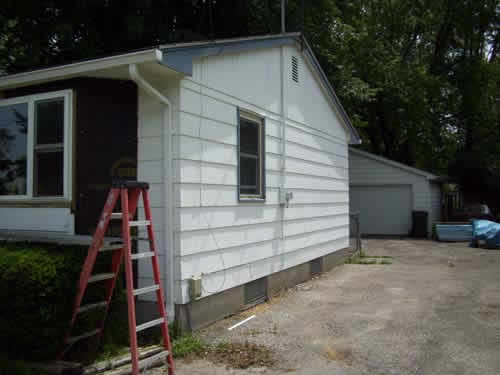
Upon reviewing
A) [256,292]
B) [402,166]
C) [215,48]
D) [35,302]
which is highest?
[215,48]

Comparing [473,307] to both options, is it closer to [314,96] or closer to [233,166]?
[233,166]

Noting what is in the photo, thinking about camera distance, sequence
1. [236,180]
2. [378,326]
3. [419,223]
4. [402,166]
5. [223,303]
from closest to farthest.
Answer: [378,326], [223,303], [236,180], [419,223], [402,166]

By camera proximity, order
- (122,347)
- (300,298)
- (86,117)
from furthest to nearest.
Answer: (300,298)
(86,117)
(122,347)

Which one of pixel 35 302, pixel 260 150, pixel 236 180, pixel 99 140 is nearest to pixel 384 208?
pixel 260 150

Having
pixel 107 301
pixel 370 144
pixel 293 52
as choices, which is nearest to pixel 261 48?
pixel 293 52

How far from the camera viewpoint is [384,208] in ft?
65.8

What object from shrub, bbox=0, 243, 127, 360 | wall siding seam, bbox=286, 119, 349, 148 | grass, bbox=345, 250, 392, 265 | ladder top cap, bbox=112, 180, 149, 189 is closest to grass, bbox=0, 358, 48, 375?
shrub, bbox=0, 243, 127, 360

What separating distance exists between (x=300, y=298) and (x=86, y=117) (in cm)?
445

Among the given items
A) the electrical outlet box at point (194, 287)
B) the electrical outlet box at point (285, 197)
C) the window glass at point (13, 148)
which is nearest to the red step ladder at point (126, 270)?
the electrical outlet box at point (194, 287)

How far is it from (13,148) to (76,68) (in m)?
1.59

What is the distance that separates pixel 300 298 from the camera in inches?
313

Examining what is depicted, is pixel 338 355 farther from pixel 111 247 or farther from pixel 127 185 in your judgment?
pixel 127 185

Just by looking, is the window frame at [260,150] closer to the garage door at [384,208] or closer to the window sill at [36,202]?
the window sill at [36,202]

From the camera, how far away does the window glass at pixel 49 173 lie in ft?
→ 18.9
